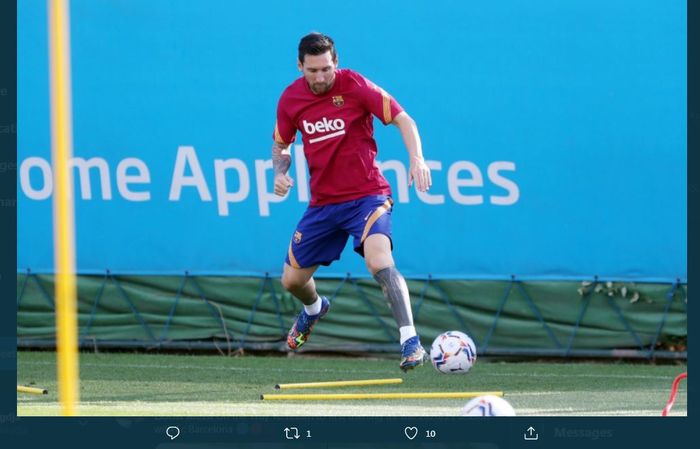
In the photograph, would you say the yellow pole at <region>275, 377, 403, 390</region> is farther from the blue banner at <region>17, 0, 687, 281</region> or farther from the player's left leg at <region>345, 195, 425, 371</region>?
the blue banner at <region>17, 0, 687, 281</region>

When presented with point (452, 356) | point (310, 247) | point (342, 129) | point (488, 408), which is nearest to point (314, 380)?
point (310, 247)

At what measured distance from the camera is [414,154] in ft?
22.4

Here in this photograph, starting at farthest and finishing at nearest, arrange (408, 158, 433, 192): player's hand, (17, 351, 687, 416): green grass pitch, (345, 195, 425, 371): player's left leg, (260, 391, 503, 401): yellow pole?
(260, 391, 503, 401): yellow pole, (17, 351, 687, 416): green grass pitch, (345, 195, 425, 371): player's left leg, (408, 158, 433, 192): player's hand

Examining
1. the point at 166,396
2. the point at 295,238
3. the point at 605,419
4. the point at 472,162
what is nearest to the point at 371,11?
the point at 472,162

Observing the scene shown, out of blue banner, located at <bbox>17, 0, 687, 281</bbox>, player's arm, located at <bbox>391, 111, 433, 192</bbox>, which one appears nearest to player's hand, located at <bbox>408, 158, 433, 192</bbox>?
player's arm, located at <bbox>391, 111, 433, 192</bbox>

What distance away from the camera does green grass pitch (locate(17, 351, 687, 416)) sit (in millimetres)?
6839

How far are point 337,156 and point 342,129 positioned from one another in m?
0.18

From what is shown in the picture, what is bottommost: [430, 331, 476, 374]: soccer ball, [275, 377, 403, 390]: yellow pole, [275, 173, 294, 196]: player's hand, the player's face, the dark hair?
[430, 331, 476, 374]: soccer ball

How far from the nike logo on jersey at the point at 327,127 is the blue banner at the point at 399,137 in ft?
9.14

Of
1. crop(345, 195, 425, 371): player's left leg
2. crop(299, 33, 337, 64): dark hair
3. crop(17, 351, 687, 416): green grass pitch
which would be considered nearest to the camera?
crop(345, 195, 425, 371): player's left leg

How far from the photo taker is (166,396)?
307 inches

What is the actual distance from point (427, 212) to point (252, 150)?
5.30 feet

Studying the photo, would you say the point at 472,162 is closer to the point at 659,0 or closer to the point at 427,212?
the point at 427,212

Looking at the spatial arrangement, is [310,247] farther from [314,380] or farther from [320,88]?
[314,380]
